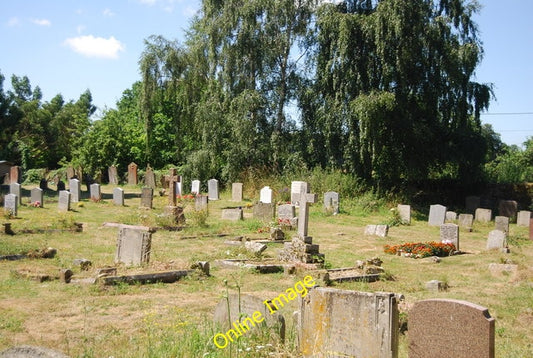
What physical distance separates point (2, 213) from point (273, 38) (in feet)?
57.6

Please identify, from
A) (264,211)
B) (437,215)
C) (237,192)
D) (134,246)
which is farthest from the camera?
(237,192)

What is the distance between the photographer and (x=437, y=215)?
70.0 ft

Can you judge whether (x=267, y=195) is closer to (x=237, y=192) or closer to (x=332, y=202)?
(x=332, y=202)

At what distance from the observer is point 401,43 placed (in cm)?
2522

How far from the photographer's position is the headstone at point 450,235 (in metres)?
15.2

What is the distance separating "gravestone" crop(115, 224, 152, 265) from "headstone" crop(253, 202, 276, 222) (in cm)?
920

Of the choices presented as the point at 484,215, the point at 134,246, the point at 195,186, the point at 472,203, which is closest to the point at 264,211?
the point at 484,215

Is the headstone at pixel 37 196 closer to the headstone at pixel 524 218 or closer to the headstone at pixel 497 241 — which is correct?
the headstone at pixel 497 241

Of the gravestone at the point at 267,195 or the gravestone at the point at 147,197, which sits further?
the gravestone at the point at 267,195

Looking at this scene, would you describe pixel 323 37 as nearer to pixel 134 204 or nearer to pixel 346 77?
pixel 346 77

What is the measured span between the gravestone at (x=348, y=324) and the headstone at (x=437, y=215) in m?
16.2

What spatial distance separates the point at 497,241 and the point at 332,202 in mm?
9221

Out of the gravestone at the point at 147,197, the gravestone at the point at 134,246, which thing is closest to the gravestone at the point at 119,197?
the gravestone at the point at 147,197

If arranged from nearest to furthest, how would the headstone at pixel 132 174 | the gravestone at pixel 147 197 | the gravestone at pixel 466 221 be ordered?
the gravestone at pixel 466 221
the gravestone at pixel 147 197
the headstone at pixel 132 174
